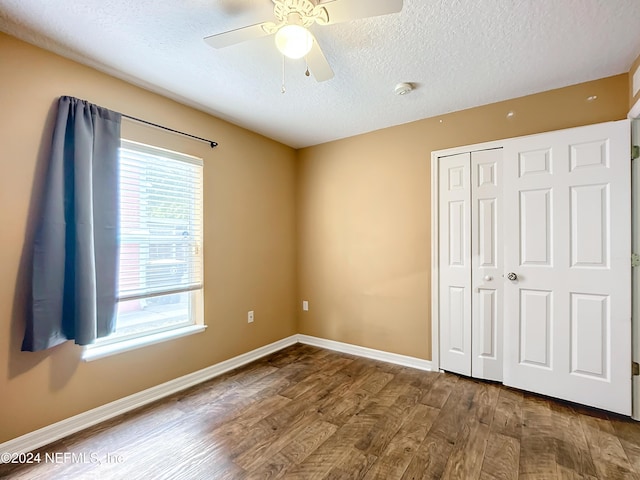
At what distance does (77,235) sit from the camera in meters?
1.89

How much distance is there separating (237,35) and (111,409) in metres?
2.65

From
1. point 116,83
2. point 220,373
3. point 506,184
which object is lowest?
point 220,373

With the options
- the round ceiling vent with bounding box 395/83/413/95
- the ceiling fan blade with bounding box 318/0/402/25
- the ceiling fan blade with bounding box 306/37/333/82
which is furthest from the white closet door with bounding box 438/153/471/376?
the ceiling fan blade with bounding box 318/0/402/25

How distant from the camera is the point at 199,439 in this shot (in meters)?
1.87

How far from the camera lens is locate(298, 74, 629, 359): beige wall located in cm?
250

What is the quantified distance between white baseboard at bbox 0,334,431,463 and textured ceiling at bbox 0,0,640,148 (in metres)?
2.49

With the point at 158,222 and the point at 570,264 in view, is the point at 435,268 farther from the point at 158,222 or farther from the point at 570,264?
the point at 158,222

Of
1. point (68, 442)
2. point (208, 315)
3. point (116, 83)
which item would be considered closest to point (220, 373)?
point (208, 315)

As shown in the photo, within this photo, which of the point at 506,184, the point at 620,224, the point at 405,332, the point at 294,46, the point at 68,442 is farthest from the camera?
the point at 405,332

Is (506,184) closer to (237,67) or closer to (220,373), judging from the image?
(237,67)

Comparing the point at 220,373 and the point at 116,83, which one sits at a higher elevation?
the point at 116,83

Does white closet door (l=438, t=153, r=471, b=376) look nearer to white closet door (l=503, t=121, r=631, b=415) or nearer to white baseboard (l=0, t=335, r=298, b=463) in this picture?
white closet door (l=503, t=121, r=631, b=415)

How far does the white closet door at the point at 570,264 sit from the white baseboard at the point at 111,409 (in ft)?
8.80

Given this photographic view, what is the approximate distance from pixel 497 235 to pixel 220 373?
2946 millimetres
